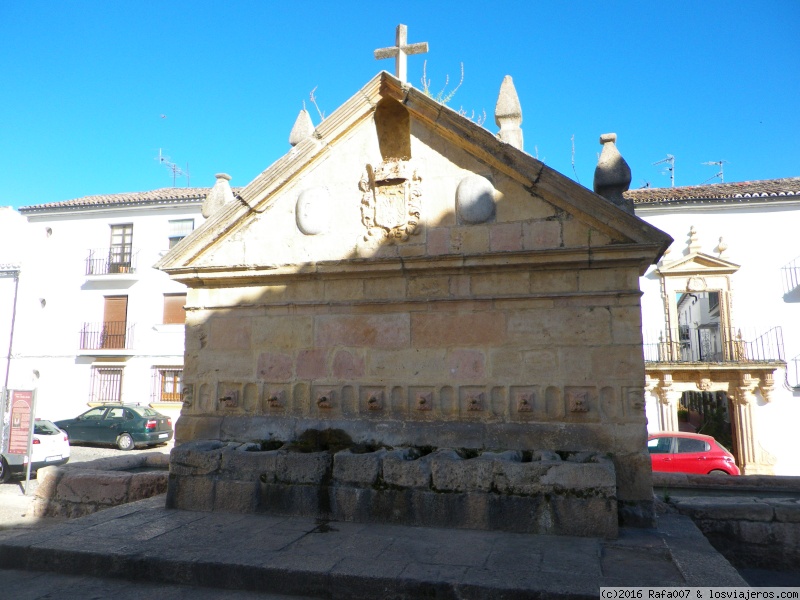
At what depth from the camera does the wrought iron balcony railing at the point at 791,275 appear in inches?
712

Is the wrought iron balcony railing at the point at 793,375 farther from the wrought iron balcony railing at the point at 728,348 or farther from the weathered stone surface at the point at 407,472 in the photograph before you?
the weathered stone surface at the point at 407,472

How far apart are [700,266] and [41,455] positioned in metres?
18.1

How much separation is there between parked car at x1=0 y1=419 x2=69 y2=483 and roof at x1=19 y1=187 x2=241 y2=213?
469 inches

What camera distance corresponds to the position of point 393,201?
627cm

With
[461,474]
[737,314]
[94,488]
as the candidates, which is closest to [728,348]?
[737,314]

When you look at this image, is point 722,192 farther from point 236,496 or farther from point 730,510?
point 236,496

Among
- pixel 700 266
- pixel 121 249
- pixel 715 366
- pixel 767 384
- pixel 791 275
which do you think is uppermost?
pixel 121 249

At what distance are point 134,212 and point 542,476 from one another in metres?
23.0

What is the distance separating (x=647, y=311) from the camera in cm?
1877

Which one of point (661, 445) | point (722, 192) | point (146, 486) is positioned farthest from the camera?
point (722, 192)

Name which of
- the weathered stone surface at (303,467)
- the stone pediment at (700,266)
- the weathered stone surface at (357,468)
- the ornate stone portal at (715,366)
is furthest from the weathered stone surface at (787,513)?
the stone pediment at (700,266)

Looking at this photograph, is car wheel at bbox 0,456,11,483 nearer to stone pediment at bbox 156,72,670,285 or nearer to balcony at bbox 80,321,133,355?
stone pediment at bbox 156,72,670,285

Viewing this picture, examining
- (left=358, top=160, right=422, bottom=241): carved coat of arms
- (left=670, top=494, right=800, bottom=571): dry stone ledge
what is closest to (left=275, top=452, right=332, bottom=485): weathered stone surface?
(left=358, top=160, right=422, bottom=241): carved coat of arms

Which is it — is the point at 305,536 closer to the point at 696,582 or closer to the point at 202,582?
the point at 202,582
